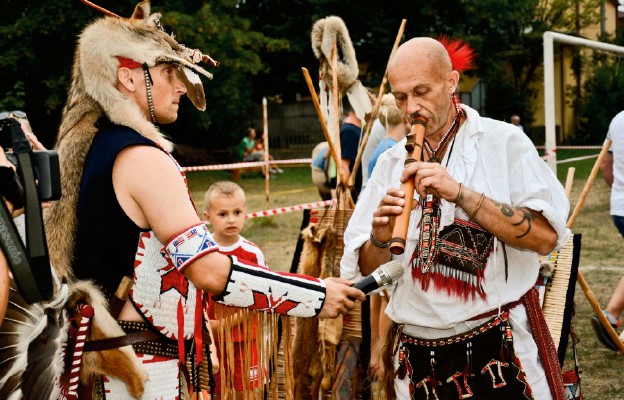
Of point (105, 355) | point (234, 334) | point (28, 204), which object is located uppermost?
point (28, 204)

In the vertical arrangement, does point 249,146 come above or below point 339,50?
below

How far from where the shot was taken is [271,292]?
2.18 meters

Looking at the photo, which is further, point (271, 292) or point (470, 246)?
point (470, 246)

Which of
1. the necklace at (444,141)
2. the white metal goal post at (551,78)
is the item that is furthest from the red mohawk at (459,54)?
the white metal goal post at (551,78)

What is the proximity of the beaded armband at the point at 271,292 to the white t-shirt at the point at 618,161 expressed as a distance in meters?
3.78

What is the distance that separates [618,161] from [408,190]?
12.2 feet

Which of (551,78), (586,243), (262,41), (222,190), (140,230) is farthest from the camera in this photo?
(262,41)

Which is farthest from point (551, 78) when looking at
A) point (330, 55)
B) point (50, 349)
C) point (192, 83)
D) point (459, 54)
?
point (50, 349)

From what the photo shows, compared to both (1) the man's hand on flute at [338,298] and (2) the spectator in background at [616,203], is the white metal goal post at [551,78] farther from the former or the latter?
(1) the man's hand on flute at [338,298]

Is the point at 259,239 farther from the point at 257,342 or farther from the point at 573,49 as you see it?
the point at 573,49

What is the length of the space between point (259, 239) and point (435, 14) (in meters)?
20.4

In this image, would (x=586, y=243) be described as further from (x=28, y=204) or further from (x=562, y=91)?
(x=562, y=91)

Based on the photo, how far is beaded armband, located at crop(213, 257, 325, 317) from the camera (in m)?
2.13

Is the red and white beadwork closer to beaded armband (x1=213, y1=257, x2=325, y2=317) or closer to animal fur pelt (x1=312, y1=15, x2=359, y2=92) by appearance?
beaded armband (x1=213, y1=257, x2=325, y2=317)
